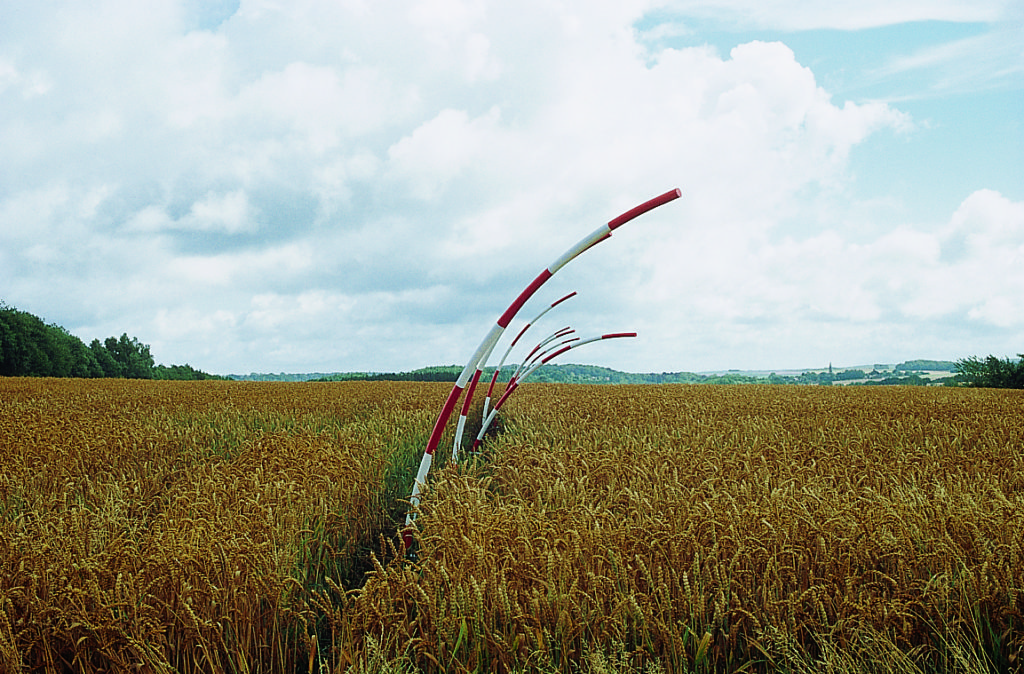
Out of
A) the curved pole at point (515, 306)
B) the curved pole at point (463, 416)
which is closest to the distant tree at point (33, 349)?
the curved pole at point (463, 416)

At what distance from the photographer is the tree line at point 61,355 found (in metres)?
38.6

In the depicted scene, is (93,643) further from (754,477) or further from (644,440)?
(644,440)

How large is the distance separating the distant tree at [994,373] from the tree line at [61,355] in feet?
149

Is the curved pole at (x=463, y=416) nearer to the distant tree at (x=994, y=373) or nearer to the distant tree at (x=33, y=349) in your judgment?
the distant tree at (x=994, y=373)

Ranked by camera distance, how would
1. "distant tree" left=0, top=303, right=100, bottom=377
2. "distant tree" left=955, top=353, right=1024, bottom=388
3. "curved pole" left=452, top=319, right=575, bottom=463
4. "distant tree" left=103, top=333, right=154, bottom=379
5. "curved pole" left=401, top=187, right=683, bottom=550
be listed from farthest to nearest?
"distant tree" left=103, top=333, right=154, bottom=379 → "distant tree" left=0, top=303, right=100, bottom=377 → "distant tree" left=955, top=353, right=1024, bottom=388 → "curved pole" left=452, top=319, right=575, bottom=463 → "curved pole" left=401, top=187, right=683, bottom=550

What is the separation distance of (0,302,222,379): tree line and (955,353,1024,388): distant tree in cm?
4554

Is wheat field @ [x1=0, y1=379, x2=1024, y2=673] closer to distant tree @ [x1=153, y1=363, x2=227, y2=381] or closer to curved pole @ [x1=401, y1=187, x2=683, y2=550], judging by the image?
curved pole @ [x1=401, y1=187, x2=683, y2=550]

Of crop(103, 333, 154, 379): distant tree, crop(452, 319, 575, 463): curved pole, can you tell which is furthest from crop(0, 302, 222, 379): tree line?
crop(452, 319, 575, 463): curved pole

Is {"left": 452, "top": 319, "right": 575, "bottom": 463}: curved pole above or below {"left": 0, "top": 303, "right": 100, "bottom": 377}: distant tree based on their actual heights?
below

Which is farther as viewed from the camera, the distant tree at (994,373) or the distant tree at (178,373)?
the distant tree at (178,373)

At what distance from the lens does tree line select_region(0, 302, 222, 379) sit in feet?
127

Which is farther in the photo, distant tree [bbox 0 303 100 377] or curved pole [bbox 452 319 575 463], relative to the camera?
distant tree [bbox 0 303 100 377]

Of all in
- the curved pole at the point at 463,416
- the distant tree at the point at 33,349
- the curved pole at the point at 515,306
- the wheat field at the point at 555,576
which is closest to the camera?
the wheat field at the point at 555,576

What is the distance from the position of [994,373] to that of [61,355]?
161 ft
